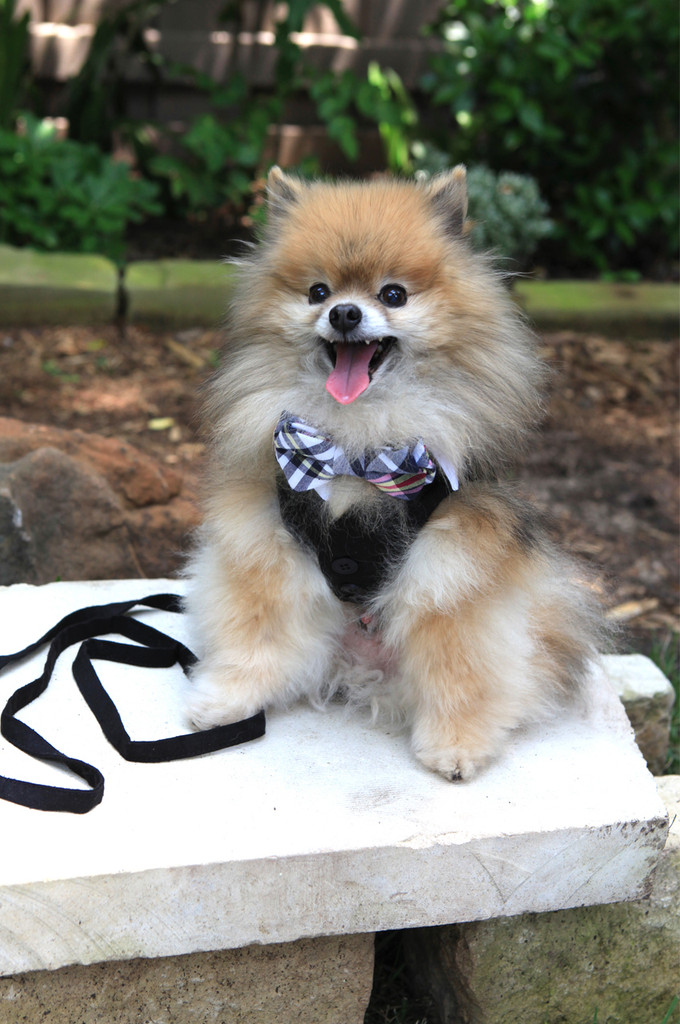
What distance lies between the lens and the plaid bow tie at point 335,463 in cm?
196

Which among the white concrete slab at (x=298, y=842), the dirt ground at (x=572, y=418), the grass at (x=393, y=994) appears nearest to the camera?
the white concrete slab at (x=298, y=842)

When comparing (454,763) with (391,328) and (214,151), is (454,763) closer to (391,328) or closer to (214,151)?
(391,328)

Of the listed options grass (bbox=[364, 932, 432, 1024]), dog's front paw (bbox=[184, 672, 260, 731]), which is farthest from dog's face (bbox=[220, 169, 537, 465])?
grass (bbox=[364, 932, 432, 1024])

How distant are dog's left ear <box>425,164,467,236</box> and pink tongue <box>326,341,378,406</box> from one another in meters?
0.32

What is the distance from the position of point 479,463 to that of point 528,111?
11.5 ft

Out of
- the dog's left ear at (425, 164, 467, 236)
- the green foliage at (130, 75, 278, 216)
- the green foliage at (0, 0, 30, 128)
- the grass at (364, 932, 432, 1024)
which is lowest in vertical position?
the grass at (364, 932, 432, 1024)

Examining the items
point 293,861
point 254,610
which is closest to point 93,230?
point 254,610

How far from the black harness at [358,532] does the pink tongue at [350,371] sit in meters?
0.22

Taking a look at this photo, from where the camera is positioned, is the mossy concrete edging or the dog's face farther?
the mossy concrete edging

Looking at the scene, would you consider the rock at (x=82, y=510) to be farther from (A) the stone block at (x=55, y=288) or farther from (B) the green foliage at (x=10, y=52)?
(B) the green foliage at (x=10, y=52)

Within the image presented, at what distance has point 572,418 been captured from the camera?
4828 mm

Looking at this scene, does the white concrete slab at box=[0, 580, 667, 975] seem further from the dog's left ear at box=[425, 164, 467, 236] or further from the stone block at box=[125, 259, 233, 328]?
the stone block at box=[125, 259, 233, 328]

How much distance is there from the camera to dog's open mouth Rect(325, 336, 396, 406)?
6.33ft

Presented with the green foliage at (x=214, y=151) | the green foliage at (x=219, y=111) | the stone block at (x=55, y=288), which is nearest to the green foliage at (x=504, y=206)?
the green foliage at (x=219, y=111)
